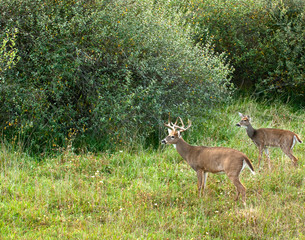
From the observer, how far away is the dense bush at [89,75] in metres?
8.49

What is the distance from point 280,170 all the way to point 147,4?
4852 mm

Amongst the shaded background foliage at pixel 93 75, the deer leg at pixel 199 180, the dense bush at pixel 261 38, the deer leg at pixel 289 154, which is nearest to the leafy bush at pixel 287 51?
the dense bush at pixel 261 38

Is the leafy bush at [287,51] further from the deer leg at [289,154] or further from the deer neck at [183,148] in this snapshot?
the deer neck at [183,148]

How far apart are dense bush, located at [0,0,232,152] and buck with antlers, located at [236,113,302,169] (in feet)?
4.73

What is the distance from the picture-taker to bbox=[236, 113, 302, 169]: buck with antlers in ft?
27.1

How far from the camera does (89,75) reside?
8930 mm

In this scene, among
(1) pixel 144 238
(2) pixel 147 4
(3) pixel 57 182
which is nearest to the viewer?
(1) pixel 144 238

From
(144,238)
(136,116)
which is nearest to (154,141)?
(136,116)

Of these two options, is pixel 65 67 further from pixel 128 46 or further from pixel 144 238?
pixel 144 238

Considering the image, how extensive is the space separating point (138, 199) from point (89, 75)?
3348mm

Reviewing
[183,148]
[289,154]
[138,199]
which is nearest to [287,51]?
[289,154]

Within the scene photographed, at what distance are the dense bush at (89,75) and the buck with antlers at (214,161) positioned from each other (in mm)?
1489

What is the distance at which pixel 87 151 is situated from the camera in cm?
A: 852

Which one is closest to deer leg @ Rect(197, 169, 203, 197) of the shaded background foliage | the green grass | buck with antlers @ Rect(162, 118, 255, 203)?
buck with antlers @ Rect(162, 118, 255, 203)
